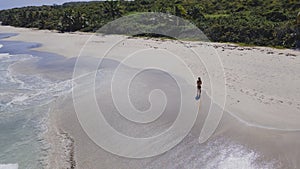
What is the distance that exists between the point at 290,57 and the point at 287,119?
12707mm

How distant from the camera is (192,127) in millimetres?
12953

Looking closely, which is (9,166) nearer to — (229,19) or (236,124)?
(236,124)

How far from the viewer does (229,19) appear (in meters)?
41.7

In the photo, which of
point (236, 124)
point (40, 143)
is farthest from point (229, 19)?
point (40, 143)

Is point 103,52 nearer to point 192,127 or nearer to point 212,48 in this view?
point 212,48

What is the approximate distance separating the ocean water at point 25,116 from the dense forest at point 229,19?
22.7m

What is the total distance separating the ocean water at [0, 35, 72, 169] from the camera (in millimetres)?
10977

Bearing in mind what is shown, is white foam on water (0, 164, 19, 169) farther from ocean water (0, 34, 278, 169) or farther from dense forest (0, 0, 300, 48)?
dense forest (0, 0, 300, 48)

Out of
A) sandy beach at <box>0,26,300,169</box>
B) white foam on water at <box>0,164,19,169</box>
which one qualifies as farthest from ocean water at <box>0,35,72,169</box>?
sandy beach at <box>0,26,300,169</box>

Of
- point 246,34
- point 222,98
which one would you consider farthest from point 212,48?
point 222,98

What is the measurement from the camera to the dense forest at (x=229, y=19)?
1252 inches

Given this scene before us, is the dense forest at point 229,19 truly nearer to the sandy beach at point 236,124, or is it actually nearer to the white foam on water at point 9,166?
the sandy beach at point 236,124

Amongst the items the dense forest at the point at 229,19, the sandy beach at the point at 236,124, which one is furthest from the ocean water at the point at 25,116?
the dense forest at the point at 229,19

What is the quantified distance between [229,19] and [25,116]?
34.5 m
